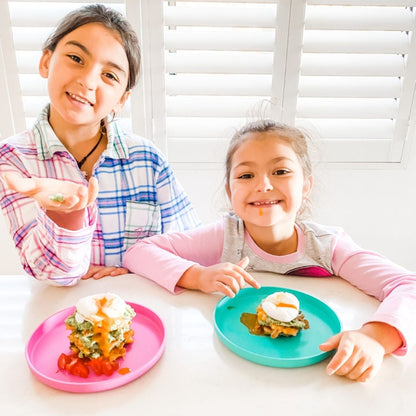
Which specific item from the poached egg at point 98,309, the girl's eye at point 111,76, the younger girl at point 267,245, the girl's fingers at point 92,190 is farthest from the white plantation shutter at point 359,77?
the poached egg at point 98,309

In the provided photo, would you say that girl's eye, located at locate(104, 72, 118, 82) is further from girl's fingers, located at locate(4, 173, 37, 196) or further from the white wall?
the white wall

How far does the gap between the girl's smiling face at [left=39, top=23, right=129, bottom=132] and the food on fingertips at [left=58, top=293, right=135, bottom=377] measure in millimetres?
557

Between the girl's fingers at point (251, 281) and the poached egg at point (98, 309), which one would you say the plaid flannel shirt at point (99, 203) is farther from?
the girl's fingers at point (251, 281)

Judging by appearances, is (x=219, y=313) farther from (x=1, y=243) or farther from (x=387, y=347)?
(x=1, y=243)

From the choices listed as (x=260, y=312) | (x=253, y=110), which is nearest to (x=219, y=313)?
(x=260, y=312)

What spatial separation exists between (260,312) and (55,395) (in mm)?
384

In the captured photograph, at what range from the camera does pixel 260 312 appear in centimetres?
77

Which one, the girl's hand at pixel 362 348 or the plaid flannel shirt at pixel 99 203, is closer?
the girl's hand at pixel 362 348

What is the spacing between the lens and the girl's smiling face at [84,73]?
1.02 m

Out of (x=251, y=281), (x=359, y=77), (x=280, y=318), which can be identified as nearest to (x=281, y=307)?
(x=280, y=318)

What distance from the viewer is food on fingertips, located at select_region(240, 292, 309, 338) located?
0.73 m

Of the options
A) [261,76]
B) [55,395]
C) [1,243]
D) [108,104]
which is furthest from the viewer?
[1,243]

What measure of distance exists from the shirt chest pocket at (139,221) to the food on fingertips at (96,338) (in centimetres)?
53

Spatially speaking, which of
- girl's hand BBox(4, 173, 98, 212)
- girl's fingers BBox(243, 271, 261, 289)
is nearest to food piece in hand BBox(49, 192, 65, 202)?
girl's hand BBox(4, 173, 98, 212)
